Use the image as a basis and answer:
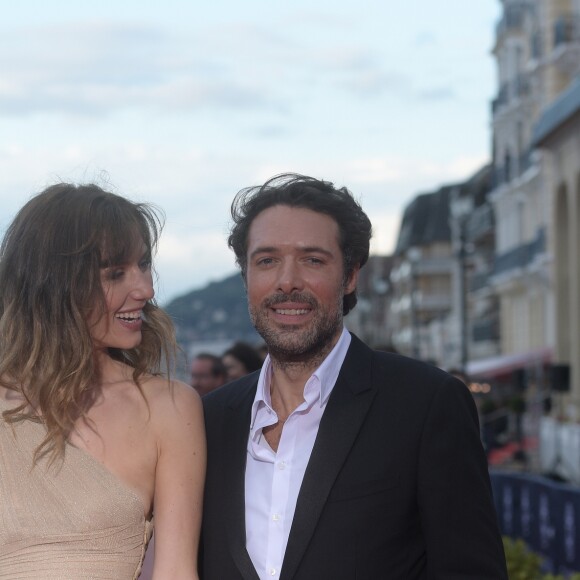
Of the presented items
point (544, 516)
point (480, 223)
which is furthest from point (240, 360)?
point (480, 223)

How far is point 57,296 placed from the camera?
174 inches

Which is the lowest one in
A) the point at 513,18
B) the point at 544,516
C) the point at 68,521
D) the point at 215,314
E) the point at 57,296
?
the point at 544,516

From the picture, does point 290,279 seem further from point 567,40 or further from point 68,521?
point 567,40

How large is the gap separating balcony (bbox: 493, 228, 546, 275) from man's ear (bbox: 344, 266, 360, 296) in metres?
41.8

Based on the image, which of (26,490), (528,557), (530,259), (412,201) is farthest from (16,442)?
(412,201)

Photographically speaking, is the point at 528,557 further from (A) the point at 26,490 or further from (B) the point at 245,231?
(A) the point at 26,490

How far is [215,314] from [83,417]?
36.5 ft

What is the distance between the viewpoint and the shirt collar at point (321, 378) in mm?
4641

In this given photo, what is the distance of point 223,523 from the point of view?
4.52 metres

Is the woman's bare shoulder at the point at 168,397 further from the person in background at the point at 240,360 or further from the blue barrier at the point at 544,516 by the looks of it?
the blue barrier at the point at 544,516

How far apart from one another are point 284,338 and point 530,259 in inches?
1793

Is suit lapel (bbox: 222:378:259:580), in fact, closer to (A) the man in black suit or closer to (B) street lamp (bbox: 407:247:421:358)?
(A) the man in black suit

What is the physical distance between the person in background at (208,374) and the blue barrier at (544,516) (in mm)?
3460

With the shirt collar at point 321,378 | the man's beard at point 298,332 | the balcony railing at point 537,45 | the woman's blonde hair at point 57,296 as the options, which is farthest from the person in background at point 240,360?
the balcony railing at point 537,45
